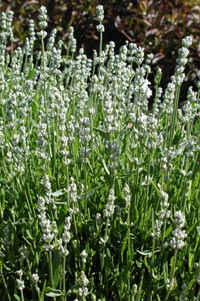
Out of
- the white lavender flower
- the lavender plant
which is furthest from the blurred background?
the white lavender flower

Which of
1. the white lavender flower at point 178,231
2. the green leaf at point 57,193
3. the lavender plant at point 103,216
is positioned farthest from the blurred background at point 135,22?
the white lavender flower at point 178,231

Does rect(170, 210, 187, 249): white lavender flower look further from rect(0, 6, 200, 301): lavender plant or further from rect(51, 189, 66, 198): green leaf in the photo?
rect(51, 189, 66, 198): green leaf

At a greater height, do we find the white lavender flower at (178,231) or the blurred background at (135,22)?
the blurred background at (135,22)

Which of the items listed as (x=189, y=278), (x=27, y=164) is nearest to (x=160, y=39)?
(x=27, y=164)

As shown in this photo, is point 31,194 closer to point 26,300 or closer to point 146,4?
point 26,300

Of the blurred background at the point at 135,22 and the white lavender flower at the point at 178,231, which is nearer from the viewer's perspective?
the white lavender flower at the point at 178,231

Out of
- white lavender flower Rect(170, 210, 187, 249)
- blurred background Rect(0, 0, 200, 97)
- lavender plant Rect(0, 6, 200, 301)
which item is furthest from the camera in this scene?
blurred background Rect(0, 0, 200, 97)

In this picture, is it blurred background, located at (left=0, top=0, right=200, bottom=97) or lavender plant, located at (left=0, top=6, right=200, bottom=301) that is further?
blurred background, located at (left=0, top=0, right=200, bottom=97)

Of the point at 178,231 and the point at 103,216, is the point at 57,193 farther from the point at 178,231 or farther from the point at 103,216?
the point at 178,231

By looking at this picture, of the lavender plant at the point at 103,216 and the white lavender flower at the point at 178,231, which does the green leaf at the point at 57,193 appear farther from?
the white lavender flower at the point at 178,231
